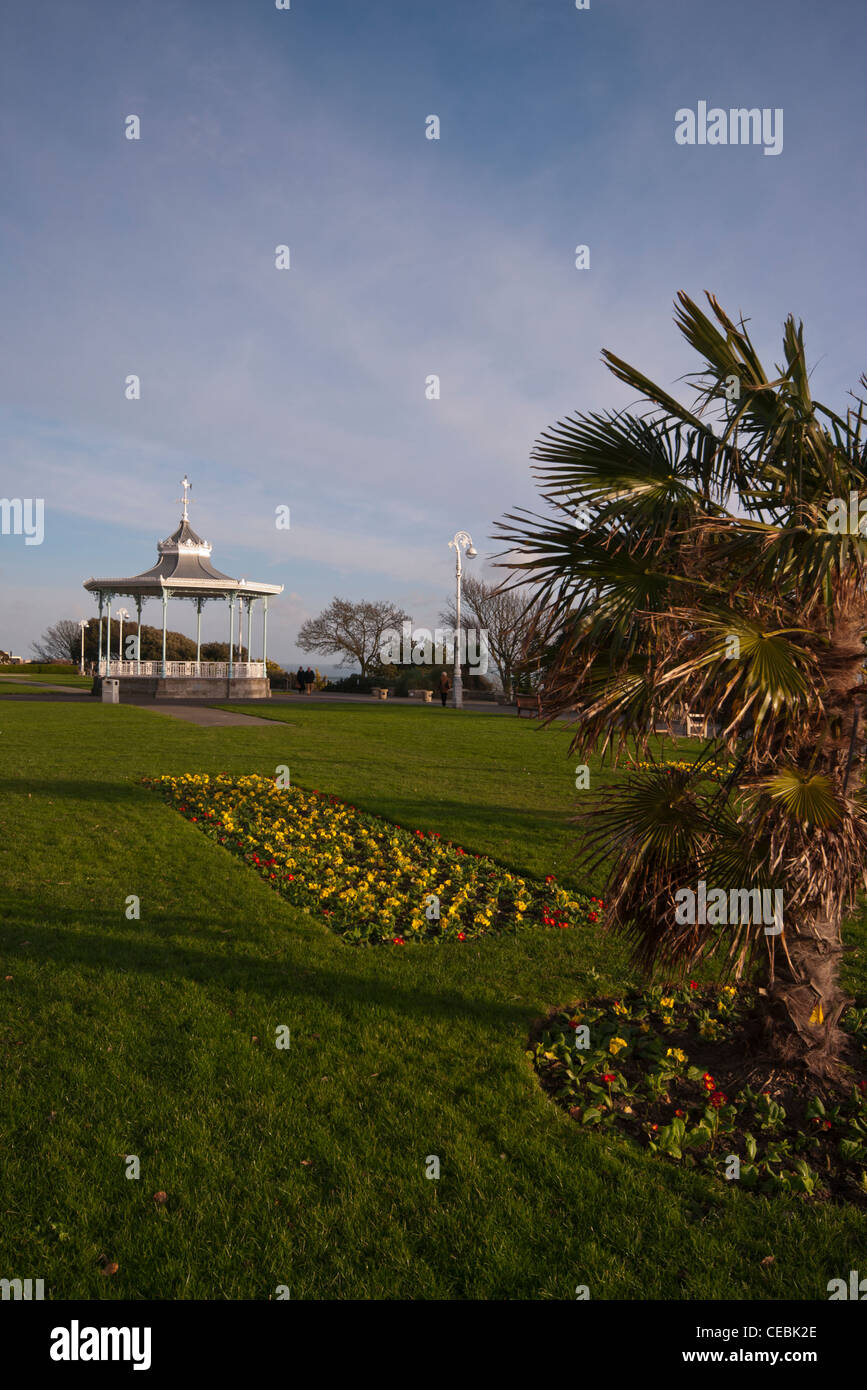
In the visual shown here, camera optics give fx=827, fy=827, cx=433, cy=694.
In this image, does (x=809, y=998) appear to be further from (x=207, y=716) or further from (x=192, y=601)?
(x=192, y=601)

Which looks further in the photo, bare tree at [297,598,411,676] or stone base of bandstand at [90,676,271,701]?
bare tree at [297,598,411,676]

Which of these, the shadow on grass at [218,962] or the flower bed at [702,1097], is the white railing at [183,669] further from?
the flower bed at [702,1097]

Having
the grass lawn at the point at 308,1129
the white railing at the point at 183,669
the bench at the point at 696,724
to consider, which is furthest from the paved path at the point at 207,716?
the bench at the point at 696,724

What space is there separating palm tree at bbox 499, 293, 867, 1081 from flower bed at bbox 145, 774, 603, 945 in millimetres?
2823

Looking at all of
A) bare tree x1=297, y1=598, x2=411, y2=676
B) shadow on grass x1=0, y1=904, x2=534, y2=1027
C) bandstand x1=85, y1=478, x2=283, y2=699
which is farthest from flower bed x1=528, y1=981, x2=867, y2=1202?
bare tree x1=297, y1=598, x2=411, y2=676

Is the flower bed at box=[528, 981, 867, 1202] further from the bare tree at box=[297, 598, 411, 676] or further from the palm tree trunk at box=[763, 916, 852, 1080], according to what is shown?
the bare tree at box=[297, 598, 411, 676]

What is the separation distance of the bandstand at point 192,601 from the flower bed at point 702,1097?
114ft

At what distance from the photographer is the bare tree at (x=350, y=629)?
6048cm

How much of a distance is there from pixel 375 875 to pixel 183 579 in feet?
106

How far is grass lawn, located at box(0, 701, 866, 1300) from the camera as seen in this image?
2.99 metres

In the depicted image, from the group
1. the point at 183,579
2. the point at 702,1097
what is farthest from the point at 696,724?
the point at 183,579

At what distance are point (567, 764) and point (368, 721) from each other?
35.0ft

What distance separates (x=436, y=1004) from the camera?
527 cm
